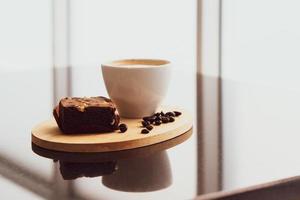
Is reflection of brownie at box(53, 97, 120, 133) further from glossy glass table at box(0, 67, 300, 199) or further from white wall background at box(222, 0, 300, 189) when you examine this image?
white wall background at box(222, 0, 300, 189)

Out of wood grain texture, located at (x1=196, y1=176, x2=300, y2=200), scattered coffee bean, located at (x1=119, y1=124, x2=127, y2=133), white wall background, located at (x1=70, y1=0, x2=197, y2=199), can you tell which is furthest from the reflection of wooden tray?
white wall background, located at (x1=70, y1=0, x2=197, y2=199)

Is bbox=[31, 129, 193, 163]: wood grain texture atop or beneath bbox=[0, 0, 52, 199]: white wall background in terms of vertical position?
beneath

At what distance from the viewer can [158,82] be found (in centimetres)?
97

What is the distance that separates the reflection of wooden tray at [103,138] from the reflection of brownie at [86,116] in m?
0.01

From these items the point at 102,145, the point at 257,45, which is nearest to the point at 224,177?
the point at 102,145

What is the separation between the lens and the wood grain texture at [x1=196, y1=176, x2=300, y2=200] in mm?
568

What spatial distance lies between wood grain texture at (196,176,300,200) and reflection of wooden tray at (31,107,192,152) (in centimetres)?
26

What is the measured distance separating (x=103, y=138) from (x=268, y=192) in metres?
0.32

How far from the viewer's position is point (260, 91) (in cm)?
134

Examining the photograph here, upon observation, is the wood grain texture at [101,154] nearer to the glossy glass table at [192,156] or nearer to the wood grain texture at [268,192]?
the glossy glass table at [192,156]

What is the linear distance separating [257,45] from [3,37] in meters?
1.87

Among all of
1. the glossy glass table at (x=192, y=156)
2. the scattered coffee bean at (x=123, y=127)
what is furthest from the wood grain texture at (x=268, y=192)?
the scattered coffee bean at (x=123, y=127)

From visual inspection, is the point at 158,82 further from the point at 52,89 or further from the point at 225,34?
the point at 225,34

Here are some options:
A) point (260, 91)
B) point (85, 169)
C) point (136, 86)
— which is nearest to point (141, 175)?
point (85, 169)
